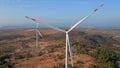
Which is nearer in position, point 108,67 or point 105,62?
point 108,67

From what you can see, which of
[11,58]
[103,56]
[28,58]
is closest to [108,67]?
[103,56]

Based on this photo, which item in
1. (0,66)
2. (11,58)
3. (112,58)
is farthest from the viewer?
(11,58)

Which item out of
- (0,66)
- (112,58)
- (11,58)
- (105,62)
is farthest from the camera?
(11,58)

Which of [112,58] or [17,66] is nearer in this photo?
[17,66]

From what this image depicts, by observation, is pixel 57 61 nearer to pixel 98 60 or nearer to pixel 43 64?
pixel 43 64

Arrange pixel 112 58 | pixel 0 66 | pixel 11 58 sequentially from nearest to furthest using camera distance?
pixel 0 66 < pixel 112 58 < pixel 11 58

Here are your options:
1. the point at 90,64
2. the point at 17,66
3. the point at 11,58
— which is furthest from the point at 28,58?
the point at 90,64

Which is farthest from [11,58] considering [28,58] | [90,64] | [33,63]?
[90,64]

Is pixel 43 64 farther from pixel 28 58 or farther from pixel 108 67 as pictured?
pixel 108 67
